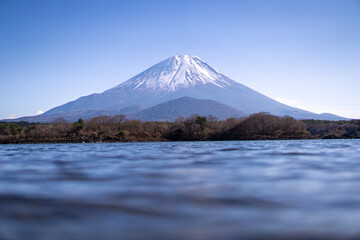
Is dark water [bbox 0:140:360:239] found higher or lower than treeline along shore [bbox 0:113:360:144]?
lower

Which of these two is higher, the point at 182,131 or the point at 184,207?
the point at 182,131

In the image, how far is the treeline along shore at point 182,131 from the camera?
3410 inches

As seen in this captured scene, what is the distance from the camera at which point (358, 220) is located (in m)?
5.43

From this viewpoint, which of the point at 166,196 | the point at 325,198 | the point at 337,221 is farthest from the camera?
the point at 166,196

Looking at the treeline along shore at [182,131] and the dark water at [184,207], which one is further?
the treeline along shore at [182,131]

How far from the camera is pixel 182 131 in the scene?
92562mm

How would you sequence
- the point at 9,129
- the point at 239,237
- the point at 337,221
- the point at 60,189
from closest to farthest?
the point at 239,237 < the point at 337,221 < the point at 60,189 < the point at 9,129

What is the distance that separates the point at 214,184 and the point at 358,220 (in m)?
4.00

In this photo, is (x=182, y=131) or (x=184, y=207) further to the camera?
(x=182, y=131)

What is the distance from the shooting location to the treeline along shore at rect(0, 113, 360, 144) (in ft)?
284

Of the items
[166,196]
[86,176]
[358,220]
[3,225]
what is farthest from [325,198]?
[86,176]

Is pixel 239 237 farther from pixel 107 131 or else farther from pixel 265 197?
pixel 107 131

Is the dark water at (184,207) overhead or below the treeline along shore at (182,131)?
below

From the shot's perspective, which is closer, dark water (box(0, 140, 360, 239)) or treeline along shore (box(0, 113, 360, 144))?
dark water (box(0, 140, 360, 239))
